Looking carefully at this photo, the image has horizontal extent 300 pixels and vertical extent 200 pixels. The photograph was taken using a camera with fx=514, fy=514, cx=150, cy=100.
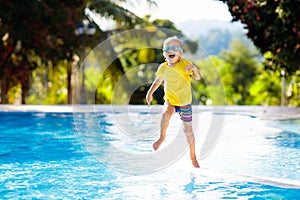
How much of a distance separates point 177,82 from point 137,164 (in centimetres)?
113

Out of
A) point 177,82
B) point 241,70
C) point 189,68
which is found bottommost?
point 177,82

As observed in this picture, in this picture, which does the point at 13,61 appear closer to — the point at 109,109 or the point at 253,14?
the point at 109,109

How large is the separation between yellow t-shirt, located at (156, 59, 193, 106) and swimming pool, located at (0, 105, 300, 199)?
71 cm

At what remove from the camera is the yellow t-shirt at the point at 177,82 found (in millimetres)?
4848

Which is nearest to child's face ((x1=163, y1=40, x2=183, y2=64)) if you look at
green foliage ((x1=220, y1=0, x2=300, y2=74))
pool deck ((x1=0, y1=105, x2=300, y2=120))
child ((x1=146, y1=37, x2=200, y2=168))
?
child ((x1=146, y1=37, x2=200, y2=168))

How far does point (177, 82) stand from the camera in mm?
4879

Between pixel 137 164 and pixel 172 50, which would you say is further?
pixel 137 164

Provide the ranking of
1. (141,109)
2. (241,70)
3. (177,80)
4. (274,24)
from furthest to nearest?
(241,70), (141,109), (274,24), (177,80)

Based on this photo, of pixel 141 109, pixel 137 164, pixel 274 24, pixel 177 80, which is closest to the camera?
pixel 177 80

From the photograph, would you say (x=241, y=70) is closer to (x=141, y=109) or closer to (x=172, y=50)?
(x=141, y=109)

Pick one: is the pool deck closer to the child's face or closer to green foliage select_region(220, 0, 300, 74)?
green foliage select_region(220, 0, 300, 74)

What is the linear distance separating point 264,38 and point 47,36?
19.8 feet

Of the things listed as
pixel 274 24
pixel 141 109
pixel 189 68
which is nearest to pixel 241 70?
pixel 141 109

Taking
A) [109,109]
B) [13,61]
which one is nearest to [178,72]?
[109,109]
